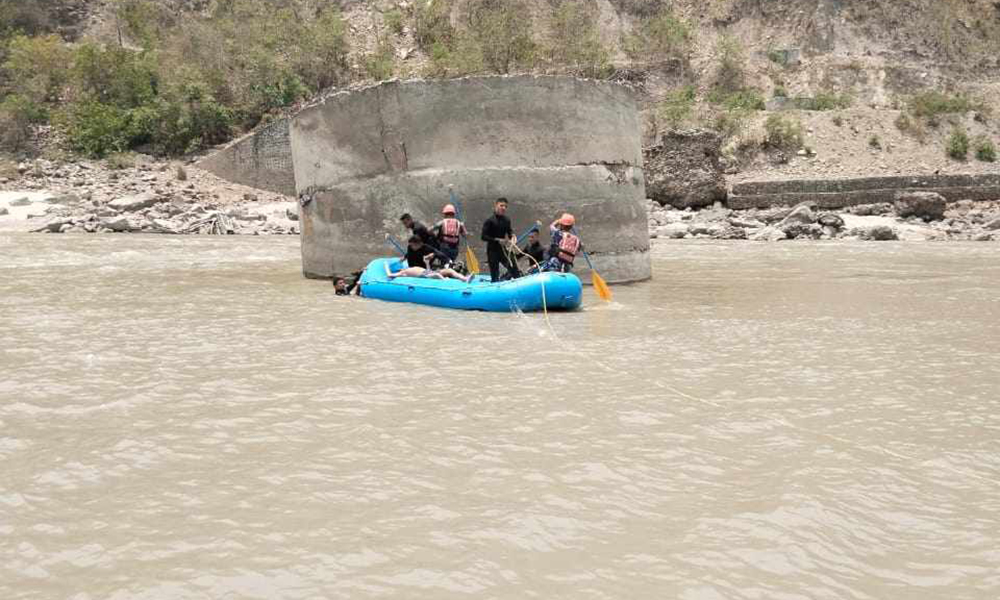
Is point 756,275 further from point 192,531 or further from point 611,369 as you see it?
point 192,531

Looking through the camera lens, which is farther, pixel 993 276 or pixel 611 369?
pixel 993 276

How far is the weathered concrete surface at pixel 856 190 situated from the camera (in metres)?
23.8

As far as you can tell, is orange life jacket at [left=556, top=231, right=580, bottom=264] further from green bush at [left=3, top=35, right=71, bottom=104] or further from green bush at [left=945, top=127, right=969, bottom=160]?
green bush at [left=3, top=35, right=71, bottom=104]

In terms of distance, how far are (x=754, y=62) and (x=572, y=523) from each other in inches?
1816

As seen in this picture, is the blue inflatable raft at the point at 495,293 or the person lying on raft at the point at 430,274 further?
the person lying on raft at the point at 430,274

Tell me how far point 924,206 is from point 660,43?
82.8 ft

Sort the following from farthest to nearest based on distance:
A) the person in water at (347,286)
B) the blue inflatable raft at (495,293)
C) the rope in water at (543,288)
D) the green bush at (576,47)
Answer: the green bush at (576,47)
the person in water at (347,286)
the blue inflatable raft at (495,293)
the rope in water at (543,288)

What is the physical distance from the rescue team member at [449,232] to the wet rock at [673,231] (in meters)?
11.7

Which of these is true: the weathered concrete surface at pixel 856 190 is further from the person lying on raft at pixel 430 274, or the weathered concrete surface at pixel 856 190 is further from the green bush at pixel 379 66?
the green bush at pixel 379 66

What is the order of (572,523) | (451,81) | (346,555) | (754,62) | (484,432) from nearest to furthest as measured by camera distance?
1. (346,555)
2. (572,523)
3. (484,432)
4. (451,81)
5. (754,62)

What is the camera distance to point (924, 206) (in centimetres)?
2195

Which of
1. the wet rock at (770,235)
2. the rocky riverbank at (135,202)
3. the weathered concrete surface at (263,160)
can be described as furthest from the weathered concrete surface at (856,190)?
the weathered concrete surface at (263,160)

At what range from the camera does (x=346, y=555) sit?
3016mm

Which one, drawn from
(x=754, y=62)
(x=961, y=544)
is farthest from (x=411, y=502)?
(x=754, y=62)
